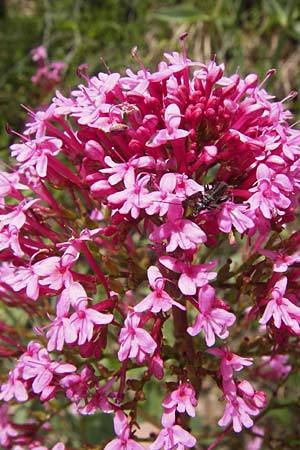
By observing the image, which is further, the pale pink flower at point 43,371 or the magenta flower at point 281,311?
the pale pink flower at point 43,371

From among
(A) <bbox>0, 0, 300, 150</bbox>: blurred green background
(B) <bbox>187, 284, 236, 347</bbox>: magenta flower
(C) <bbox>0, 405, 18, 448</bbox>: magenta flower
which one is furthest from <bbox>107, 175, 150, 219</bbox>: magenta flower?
(A) <bbox>0, 0, 300, 150</bbox>: blurred green background

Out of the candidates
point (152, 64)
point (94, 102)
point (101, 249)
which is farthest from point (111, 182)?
point (152, 64)

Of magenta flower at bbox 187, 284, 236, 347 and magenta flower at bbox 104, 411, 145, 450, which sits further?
magenta flower at bbox 104, 411, 145, 450

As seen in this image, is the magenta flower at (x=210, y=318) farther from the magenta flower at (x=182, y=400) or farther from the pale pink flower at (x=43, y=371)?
the pale pink flower at (x=43, y=371)

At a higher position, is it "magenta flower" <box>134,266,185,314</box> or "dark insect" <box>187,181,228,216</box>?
"dark insect" <box>187,181,228,216</box>

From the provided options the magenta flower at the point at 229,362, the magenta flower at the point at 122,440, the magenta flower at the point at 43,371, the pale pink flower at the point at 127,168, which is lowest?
the magenta flower at the point at 122,440

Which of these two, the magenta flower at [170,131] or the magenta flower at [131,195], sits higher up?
the magenta flower at [170,131]

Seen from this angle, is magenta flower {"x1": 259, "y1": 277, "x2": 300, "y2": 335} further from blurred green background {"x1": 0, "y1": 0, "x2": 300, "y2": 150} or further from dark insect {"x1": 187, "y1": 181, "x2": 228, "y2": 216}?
blurred green background {"x1": 0, "y1": 0, "x2": 300, "y2": 150}

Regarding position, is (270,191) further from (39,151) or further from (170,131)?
(39,151)

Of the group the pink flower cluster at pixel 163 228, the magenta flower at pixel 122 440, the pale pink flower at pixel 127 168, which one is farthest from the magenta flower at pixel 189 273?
the magenta flower at pixel 122 440
